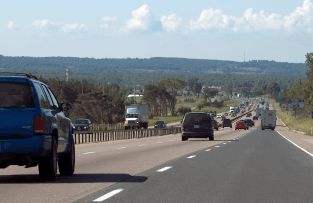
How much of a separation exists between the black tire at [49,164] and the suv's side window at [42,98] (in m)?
0.69

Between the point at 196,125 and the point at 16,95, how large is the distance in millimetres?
33330

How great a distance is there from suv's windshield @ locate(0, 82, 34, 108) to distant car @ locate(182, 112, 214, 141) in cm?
3286

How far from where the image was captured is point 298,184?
1628 centimetres

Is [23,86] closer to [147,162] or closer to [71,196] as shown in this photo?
[71,196]

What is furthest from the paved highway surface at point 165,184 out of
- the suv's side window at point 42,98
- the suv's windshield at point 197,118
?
the suv's windshield at point 197,118

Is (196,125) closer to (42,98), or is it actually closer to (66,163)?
(66,163)

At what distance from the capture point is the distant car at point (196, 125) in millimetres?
48000

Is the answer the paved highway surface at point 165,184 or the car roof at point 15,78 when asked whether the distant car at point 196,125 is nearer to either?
the paved highway surface at point 165,184

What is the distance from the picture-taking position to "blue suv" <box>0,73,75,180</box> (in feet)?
48.7

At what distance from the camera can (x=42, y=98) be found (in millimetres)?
15766

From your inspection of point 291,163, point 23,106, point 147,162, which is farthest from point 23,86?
point 291,163

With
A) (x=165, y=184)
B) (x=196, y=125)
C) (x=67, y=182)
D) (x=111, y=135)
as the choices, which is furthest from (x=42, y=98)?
(x=111, y=135)

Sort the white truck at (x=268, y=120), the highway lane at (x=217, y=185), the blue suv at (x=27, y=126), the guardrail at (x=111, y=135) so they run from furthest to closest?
1. the white truck at (x=268, y=120)
2. the guardrail at (x=111, y=135)
3. the blue suv at (x=27, y=126)
4. the highway lane at (x=217, y=185)

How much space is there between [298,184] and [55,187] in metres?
5.08
